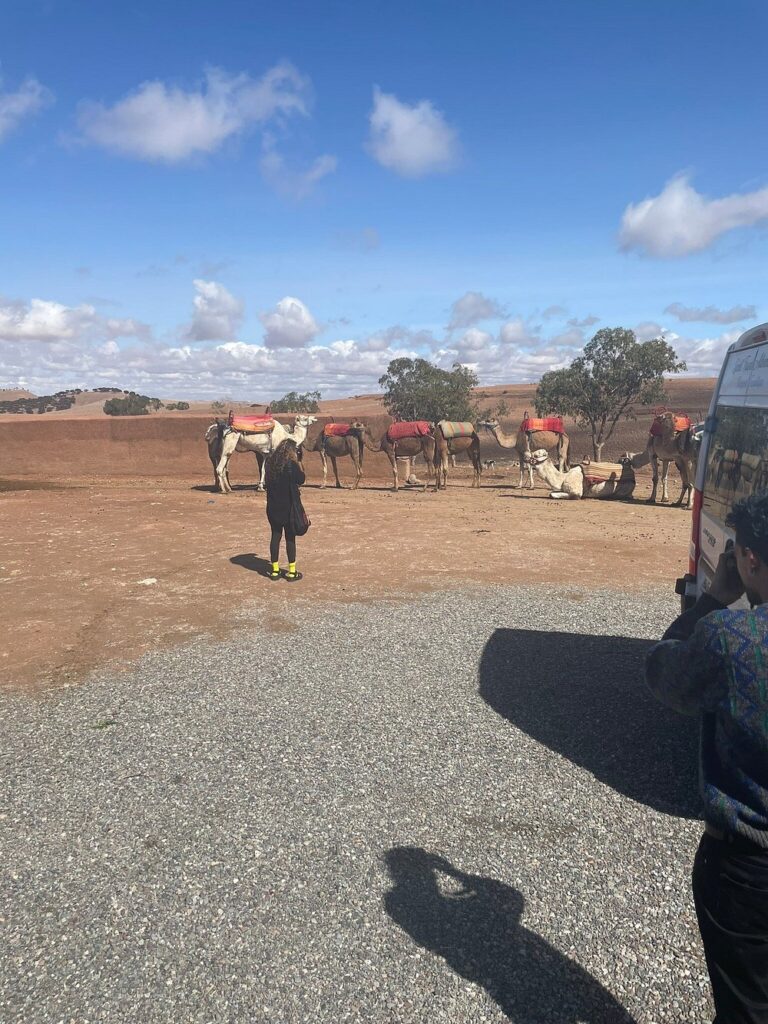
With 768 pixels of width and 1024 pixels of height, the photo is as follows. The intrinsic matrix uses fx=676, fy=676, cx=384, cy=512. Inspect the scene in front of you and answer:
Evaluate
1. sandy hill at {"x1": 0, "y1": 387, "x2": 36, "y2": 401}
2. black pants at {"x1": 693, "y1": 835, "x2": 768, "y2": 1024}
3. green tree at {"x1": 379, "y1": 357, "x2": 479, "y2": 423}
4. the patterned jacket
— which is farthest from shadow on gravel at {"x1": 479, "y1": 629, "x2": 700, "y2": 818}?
sandy hill at {"x1": 0, "y1": 387, "x2": 36, "y2": 401}

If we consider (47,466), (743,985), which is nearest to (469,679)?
(743,985)

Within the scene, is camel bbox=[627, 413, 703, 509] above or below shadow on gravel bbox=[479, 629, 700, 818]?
above

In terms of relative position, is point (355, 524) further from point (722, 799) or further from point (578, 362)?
point (578, 362)

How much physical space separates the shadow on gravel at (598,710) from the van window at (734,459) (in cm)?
160

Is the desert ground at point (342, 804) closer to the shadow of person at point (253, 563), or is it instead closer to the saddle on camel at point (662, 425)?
the shadow of person at point (253, 563)

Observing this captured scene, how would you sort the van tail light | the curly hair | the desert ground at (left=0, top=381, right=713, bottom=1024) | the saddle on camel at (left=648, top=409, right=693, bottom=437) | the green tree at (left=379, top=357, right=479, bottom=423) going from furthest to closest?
the green tree at (left=379, top=357, right=479, bottom=423) < the saddle on camel at (left=648, top=409, right=693, bottom=437) < the van tail light < the desert ground at (left=0, top=381, right=713, bottom=1024) < the curly hair

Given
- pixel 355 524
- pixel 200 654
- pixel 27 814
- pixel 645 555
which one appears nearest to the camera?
pixel 27 814

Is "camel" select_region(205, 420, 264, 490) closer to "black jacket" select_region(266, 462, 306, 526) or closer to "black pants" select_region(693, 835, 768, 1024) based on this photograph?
"black jacket" select_region(266, 462, 306, 526)

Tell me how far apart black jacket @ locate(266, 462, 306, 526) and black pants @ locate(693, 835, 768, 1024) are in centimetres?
738

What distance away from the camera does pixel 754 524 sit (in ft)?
6.67

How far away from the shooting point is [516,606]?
323 inches

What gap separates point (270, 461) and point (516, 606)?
3.66 meters

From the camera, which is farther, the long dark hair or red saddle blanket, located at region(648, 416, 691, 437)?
red saddle blanket, located at region(648, 416, 691, 437)

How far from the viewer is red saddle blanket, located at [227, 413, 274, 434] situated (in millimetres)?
19170
